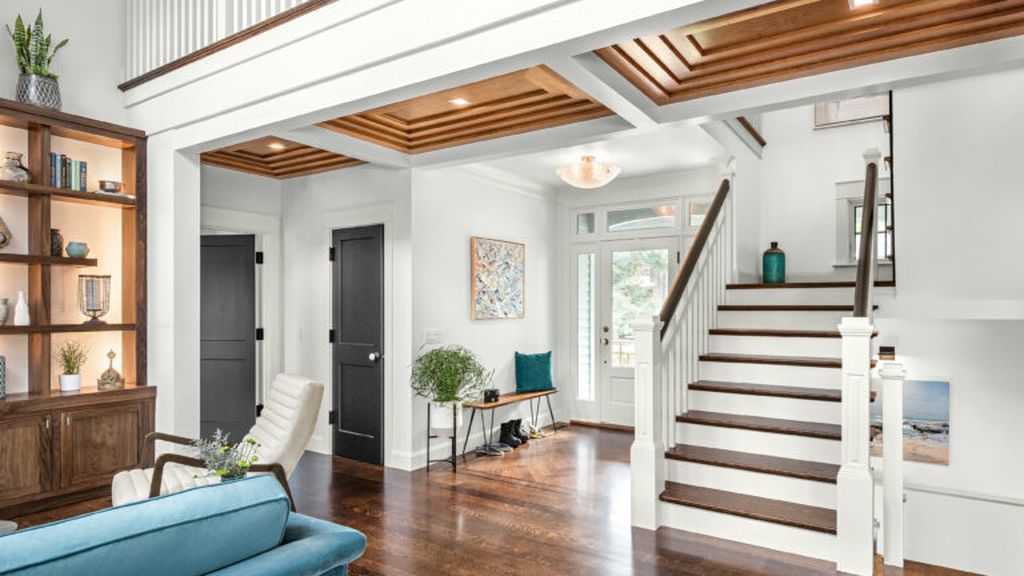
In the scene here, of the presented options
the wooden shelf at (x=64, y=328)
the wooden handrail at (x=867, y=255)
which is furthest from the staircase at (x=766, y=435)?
the wooden shelf at (x=64, y=328)

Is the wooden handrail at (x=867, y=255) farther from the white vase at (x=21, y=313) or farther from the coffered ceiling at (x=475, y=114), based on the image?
the white vase at (x=21, y=313)

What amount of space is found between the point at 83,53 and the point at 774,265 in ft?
19.1

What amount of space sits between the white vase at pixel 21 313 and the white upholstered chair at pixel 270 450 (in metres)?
1.18

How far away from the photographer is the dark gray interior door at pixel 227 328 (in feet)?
18.3

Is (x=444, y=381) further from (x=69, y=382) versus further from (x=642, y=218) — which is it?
(x=642, y=218)

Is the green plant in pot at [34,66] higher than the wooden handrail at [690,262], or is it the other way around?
the green plant in pot at [34,66]

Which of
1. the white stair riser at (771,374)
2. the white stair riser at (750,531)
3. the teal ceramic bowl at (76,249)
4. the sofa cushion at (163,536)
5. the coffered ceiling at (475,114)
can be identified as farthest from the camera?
the white stair riser at (771,374)

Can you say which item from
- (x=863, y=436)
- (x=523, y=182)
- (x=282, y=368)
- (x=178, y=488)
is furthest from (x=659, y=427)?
(x=282, y=368)

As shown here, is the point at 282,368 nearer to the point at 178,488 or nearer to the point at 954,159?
the point at 178,488

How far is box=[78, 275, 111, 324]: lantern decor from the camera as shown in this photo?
13.0ft

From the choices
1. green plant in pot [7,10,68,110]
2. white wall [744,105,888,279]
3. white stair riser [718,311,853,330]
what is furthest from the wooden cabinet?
white wall [744,105,888,279]

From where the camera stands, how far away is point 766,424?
3846 millimetres

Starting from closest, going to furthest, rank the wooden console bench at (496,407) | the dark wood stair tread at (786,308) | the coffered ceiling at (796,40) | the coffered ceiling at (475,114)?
the coffered ceiling at (796,40) → the coffered ceiling at (475,114) → the dark wood stair tread at (786,308) → the wooden console bench at (496,407)

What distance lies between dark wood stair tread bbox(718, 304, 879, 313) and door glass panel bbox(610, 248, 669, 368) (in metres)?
1.26
